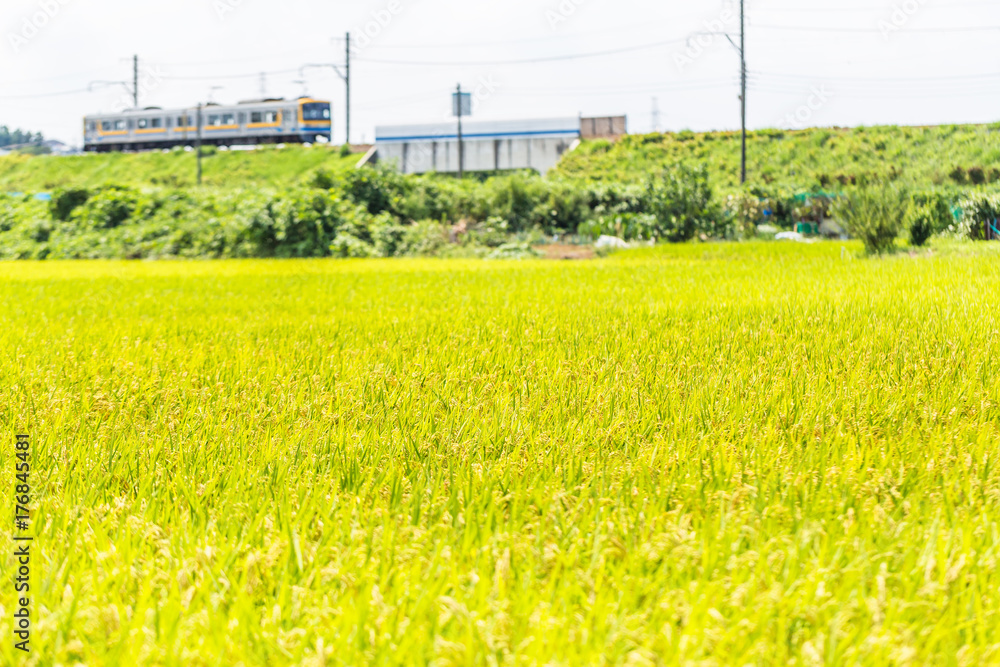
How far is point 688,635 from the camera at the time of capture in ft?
4.61

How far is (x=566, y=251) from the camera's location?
79.2 ft

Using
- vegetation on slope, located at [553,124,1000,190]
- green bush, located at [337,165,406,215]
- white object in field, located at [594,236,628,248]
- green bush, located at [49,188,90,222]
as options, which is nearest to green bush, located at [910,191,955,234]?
white object in field, located at [594,236,628,248]

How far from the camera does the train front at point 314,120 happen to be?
51.7m

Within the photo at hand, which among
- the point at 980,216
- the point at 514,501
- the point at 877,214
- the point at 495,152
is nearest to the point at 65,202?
the point at 877,214

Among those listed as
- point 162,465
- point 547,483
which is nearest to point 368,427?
point 162,465

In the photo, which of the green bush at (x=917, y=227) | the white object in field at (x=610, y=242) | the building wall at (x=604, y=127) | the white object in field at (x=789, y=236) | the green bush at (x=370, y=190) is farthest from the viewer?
the building wall at (x=604, y=127)

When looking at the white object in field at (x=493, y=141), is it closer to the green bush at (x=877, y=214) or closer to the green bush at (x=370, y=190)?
the green bush at (x=370, y=190)

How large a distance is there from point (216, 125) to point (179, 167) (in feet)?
26.7

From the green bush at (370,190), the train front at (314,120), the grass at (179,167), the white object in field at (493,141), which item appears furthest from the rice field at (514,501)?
the grass at (179,167)

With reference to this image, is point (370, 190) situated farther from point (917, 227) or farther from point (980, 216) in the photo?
point (980, 216)

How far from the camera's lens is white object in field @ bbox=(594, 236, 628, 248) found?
23.8 metres

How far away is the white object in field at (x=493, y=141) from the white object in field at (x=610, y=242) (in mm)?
29928

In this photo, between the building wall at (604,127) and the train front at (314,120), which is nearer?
the train front at (314,120)

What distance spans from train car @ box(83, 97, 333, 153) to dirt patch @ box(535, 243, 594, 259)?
31369 mm
